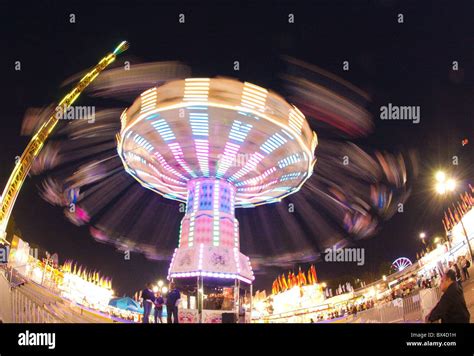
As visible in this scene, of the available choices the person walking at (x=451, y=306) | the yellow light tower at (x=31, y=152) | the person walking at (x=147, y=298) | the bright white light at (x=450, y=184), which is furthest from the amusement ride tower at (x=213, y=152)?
the person walking at (x=451, y=306)

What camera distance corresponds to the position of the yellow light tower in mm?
22062

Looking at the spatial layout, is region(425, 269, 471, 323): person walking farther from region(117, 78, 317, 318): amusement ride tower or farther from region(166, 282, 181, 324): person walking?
region(117, 78, 317, 318): amusement ride tower

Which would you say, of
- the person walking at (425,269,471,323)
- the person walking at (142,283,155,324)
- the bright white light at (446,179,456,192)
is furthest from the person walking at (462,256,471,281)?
the person walking at (142,283,155,324)

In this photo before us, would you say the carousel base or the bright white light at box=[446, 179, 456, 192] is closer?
the bright white light at box=[446, 179, 456, 192]

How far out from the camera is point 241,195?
102 feet

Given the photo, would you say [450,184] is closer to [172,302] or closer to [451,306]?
[172,302]

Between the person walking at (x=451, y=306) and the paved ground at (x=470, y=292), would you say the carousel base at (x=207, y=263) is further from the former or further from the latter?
the person walking at (x=451, y=306)

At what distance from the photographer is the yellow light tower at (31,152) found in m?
22.1

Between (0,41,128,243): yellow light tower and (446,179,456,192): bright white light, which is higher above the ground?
(0,41,128,243): yellow light tower

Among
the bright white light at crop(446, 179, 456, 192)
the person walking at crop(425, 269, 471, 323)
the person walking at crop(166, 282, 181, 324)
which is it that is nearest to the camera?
the person walking at crop(425, 269, 471, 323)

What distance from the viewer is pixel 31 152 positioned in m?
24.7
